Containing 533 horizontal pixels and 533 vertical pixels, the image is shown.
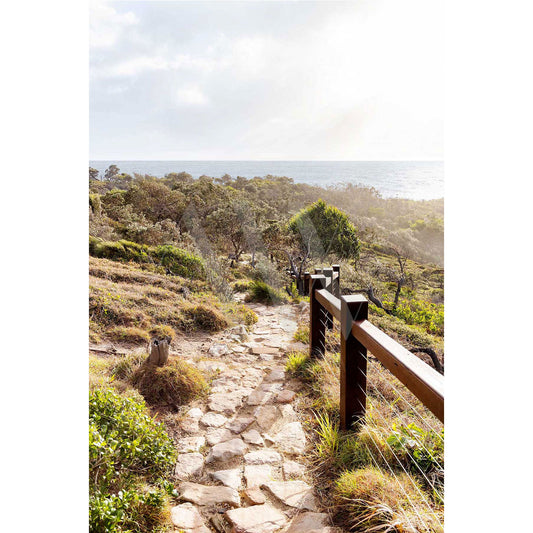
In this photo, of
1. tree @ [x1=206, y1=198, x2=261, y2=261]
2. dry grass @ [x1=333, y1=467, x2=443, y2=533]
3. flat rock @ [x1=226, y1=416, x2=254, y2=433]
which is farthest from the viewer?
tree @ [x1=206, y1=198, x2=261, y2=261]

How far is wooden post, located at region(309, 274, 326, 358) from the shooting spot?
225 cm

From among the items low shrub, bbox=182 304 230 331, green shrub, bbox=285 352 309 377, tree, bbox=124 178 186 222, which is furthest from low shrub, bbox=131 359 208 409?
tree, bbox=124 178 186 222

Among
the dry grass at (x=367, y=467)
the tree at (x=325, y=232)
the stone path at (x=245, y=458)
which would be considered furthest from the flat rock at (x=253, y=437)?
the tree at (x=325, y=232)

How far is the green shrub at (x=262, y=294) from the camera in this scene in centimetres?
451

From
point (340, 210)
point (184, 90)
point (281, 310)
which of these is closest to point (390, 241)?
point (340, 210)

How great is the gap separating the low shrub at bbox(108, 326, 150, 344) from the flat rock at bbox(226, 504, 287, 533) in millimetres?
1790

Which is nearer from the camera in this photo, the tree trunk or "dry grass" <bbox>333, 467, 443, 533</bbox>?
"dry grass" <bbox>333, 467, 443, 533</bbox>

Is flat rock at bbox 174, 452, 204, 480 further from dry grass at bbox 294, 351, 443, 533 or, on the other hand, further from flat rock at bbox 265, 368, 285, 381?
flat rock at bbox 265, 368, 285, 381

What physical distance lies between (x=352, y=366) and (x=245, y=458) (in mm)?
617

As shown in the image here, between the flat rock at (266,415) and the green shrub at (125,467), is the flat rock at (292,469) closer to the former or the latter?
the flat rock at (266,415)

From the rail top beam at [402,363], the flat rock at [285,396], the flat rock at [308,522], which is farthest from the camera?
the flat rock at [285,396]

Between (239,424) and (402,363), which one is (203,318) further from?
(402,363)
